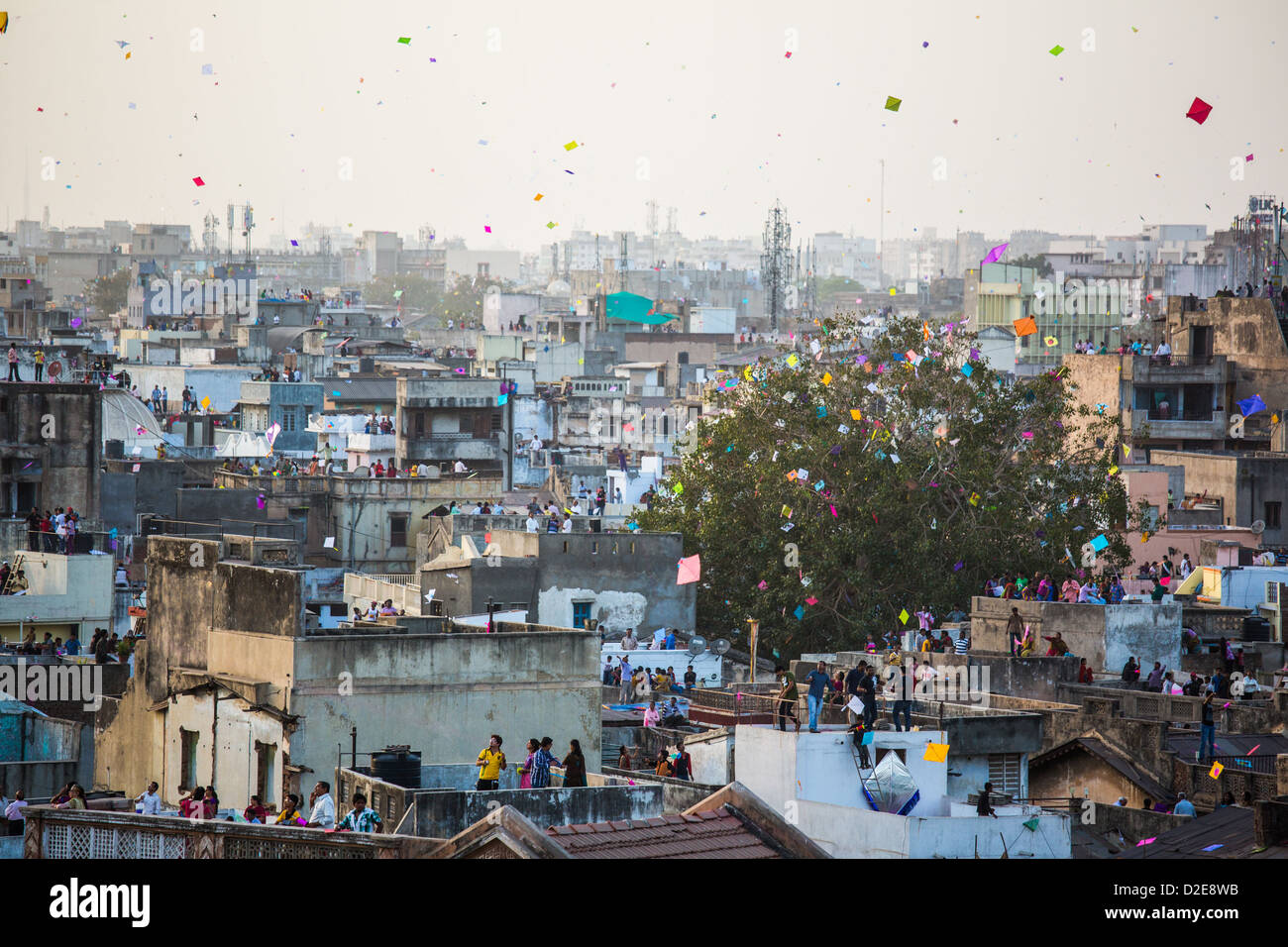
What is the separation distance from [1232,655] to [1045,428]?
51.4 ft

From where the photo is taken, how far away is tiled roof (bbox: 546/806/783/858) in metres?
11.7

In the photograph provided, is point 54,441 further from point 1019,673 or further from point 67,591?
point 1019,673

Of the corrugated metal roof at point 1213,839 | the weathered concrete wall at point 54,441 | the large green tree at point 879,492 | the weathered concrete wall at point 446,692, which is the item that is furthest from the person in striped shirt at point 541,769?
the large green tree at point 879,492

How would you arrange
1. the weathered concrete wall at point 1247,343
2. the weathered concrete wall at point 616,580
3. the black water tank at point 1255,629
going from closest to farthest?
the black water tank at point 1255,629
the weathered concrete wall at point 616,580
the weathered concrete wall at point 1247,343

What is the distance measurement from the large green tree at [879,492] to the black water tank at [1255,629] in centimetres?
765

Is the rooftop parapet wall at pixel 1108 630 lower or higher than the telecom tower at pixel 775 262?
lower

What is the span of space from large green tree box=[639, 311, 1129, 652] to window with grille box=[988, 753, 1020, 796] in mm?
16330

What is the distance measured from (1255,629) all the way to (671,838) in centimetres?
2184

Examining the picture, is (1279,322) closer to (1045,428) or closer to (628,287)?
(1045,428)

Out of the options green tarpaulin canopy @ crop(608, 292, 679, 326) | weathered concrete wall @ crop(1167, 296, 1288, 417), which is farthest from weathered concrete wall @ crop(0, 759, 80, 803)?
green tarpaulin canopy @ crop(608, 292, 679, 326)

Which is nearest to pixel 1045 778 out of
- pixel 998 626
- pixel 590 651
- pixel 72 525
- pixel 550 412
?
pixel 998 626

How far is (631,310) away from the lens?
10225cm

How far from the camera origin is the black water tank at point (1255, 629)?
104 ft

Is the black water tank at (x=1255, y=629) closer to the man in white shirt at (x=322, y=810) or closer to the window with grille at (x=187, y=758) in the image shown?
the window with grille at (x=187, y=758)
